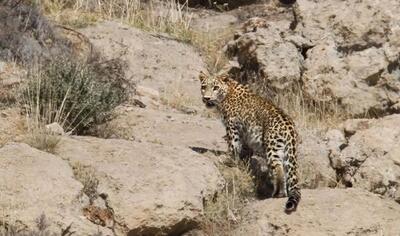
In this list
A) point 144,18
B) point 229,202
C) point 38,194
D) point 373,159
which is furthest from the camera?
Result: point 144,18

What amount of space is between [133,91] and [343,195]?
4298 millimetres

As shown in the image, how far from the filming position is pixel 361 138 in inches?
484

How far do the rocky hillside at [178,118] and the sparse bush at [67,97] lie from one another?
0.02m

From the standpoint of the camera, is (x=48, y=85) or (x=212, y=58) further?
(x=212, y=58)

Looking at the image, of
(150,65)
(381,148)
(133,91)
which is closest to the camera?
(381,148)

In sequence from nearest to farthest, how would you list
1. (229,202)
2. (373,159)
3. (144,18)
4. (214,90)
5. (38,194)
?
1. (38,194)
2. (229,202)
3. (373,159)
4. (214,90)
5. (144,18)

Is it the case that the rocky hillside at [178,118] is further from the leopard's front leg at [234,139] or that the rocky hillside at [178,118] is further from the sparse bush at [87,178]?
the leopard's front leg at [234,139]

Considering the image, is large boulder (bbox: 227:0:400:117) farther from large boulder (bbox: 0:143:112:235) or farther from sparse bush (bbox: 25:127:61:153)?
large boulder (bbox: 0:143:112:235)

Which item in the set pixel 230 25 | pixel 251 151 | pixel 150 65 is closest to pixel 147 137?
pixel 251 151

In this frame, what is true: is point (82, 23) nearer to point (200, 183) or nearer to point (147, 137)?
point (147, 137)

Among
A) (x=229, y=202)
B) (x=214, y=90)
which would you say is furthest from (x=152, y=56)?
(x=229, y=202)

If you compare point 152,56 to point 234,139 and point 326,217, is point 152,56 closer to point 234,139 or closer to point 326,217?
point 234,139

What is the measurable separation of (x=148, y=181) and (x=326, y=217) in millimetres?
1869

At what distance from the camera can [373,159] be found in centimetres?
1195
